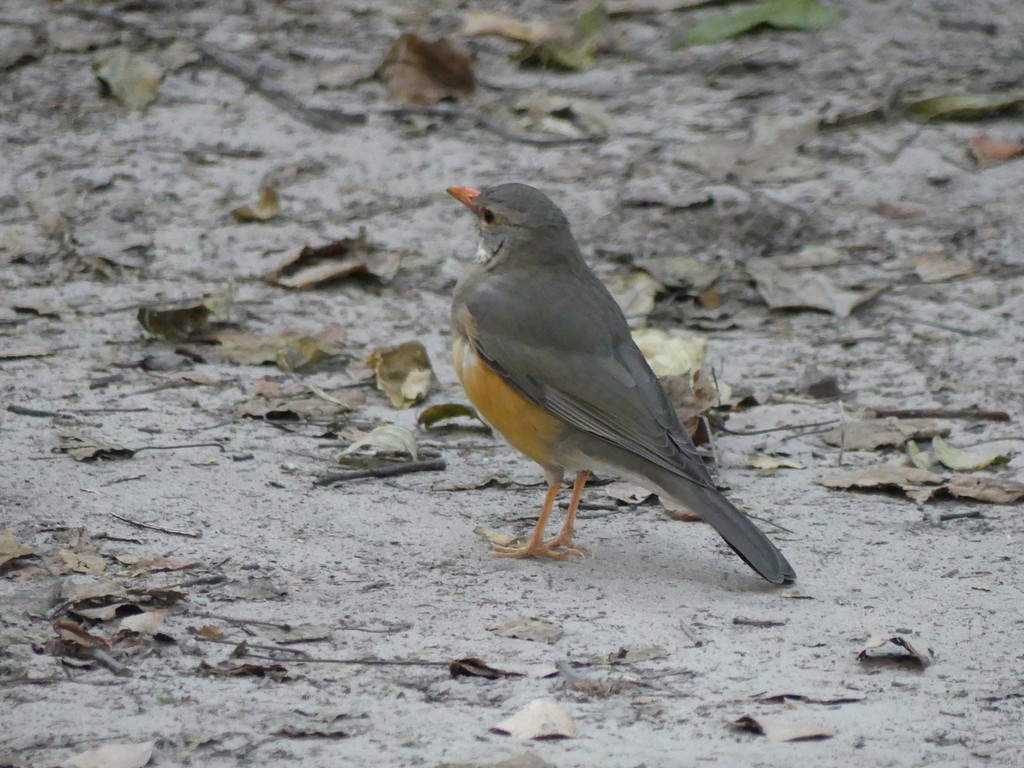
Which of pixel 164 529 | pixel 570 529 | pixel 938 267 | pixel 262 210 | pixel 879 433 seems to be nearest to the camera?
pixel 164 529

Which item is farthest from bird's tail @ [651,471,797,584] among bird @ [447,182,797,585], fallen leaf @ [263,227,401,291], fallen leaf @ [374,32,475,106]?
fallen leaf @ [374,32,475,106]

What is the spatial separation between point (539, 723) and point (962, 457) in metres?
3.00

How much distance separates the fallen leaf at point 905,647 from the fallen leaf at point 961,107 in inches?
213

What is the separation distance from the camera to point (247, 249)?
781cm

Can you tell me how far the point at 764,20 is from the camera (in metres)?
10.1

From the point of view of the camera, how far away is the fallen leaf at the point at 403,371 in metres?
6.57

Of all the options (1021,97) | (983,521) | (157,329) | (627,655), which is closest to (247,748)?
(627,655)

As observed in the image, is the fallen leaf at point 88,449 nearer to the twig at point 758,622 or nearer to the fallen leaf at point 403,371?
the fallen leaf at point 403,371

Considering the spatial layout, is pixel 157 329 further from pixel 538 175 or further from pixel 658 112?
pixel 658 112

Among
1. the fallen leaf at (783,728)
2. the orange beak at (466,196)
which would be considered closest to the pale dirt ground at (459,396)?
the fallen leaf at (783,728)

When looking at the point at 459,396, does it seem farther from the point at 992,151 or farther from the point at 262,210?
the point at 992,151

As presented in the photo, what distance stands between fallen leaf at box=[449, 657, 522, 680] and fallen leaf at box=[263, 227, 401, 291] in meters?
3.82

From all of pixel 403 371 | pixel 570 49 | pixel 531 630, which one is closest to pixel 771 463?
pixel 403 371

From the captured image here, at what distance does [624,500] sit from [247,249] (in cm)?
287
